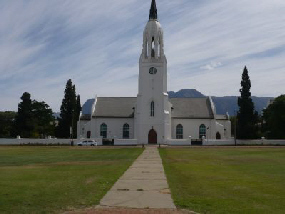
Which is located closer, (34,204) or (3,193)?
(34,204)

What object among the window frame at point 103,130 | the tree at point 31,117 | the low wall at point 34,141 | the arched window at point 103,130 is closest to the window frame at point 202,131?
the window frame at point 103,130

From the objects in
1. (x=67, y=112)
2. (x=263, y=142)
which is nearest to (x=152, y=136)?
(x=263, y=142)

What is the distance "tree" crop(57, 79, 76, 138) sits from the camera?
73812mm

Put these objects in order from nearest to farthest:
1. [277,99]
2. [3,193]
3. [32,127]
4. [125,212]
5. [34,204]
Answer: [125,212] → [34,204] → [3,193] → [277,99] → [32,127]

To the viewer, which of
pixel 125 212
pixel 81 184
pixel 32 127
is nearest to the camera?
pixel 125 212

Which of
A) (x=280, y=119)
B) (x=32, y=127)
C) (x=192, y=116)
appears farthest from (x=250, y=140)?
(x=32, y=127)

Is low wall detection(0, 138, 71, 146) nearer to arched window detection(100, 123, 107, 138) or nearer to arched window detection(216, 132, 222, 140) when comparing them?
arched window detection(100, 123, 107, 138)

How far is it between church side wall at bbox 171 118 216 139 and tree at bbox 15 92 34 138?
27.8 m

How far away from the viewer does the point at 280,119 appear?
2584 inches

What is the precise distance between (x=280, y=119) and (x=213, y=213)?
60.3 metres

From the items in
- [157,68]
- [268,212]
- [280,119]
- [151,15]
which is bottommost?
[268,212]

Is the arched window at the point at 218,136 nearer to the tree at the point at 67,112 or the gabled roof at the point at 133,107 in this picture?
the gabled roof at the point at 133,107

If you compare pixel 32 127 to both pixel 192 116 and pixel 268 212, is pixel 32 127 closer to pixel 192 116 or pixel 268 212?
pixel 192 116

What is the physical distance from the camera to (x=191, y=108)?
7181cm
